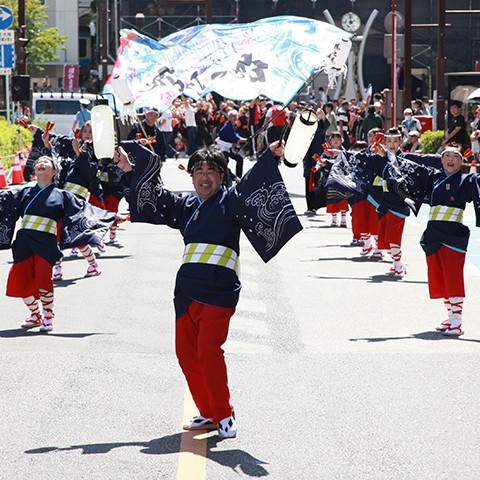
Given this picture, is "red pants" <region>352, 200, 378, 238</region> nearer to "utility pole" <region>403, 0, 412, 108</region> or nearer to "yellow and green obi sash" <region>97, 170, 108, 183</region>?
"yellow and green obi sash" <region>97, 170, 108, 183</region>

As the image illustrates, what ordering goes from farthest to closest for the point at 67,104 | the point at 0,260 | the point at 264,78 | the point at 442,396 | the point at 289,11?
the point at 289,11 → the point at 67,104 → the point at 264,78 → the point at 0,260 → the point at 442,396

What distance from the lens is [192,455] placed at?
6074 millimetres

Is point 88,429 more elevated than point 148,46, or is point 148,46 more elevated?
point 148,46

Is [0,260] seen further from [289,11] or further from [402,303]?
[289,11]

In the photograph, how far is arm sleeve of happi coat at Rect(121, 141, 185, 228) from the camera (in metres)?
6.99

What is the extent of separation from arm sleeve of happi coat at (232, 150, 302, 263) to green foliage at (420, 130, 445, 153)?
21344 millimetres

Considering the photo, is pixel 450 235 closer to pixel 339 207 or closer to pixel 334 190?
pixel 334 190

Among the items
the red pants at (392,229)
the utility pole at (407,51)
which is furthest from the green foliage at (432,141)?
the red pants at (392,229)

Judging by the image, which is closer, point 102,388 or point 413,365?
point 102,388

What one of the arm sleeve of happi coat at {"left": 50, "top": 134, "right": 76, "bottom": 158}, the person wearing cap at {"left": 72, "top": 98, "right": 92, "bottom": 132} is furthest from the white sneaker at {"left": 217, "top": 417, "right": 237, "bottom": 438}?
the person wearing cap at {"left": 72, "top": 98, "right": 92, "bottom": 132}

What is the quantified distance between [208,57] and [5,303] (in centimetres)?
1358

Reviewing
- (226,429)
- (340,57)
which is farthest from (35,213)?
(340,57)

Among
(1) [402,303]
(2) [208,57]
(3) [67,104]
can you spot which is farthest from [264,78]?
→ (3) [67,104]

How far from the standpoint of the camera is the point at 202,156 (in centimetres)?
655
